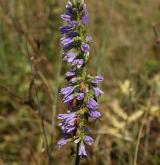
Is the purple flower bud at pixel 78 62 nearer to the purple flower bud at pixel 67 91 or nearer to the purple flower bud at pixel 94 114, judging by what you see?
the purple flower bud at pixel 67 91

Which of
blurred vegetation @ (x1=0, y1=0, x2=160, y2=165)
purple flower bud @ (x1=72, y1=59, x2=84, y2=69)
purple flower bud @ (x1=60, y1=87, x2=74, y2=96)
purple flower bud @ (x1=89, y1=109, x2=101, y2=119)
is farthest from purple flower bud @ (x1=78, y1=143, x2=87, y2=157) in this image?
blurred vegetation @ (x1=0, y1=0, x2=160, y2=165)

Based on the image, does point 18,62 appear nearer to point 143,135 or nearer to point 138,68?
point 138,68

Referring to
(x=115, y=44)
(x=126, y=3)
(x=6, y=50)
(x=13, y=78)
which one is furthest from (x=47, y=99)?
(x=126, y=3)

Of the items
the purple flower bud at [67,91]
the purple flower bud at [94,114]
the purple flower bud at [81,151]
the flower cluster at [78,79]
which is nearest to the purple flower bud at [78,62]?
the flower cluster at [78,79]

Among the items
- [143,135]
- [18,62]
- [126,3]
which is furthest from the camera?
[126,3]

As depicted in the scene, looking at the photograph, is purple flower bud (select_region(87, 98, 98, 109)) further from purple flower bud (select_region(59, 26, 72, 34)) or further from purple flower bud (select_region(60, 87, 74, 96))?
purple flower bud (select_region(59, 26, 72, 34))
